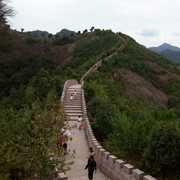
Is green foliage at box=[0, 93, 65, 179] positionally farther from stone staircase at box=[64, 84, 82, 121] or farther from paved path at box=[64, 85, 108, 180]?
stone staircase at box=[64, 84, 82, 121]

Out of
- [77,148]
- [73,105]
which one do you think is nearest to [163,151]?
[77,148]

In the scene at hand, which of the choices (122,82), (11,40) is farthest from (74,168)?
(11,40)

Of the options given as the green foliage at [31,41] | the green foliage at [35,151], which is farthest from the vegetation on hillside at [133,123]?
the green foliage at [31,41]

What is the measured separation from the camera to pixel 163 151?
11.3 meters

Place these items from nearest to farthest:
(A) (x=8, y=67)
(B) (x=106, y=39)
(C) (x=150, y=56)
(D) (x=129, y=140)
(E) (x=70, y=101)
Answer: (D) (x=129, y=140) → (E) (x=70, y=101) → (A) (x=8, y=67) → (C) (x=150, y=56) → (B) (x=106, y=39)

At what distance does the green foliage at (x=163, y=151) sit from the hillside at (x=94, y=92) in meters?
0.04

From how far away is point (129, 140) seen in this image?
14.4 metres

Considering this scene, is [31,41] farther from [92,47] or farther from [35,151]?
[35,151]

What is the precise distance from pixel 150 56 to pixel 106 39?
11156 millimetres

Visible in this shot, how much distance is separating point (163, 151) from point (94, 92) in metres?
17.8

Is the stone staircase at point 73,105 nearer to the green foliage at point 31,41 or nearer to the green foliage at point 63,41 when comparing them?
the green foliage at point 31,41

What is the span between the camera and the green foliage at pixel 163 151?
36.8 ft

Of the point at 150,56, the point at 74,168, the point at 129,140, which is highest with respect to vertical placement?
the point at 150,56

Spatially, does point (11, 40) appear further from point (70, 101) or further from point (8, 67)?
point (70, 101)
